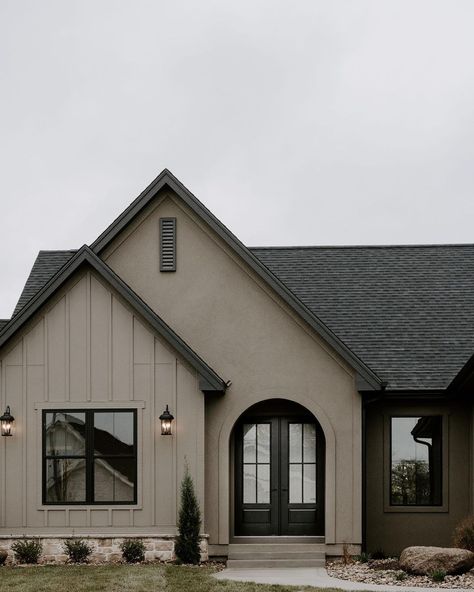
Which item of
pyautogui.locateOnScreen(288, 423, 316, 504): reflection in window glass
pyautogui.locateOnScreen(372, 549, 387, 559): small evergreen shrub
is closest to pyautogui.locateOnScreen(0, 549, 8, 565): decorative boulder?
pyautogui.locateOnScreen(288, 423, 316, 504): reflection in window glass

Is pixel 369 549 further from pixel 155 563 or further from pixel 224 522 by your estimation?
pixel 155 563

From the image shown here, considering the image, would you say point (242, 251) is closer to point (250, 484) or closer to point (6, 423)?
point (250, 484)

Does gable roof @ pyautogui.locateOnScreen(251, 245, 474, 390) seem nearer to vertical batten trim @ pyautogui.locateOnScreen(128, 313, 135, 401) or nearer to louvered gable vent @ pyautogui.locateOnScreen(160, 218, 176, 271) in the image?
louvered gable vent @ pyautogui.locateOnScreen(160, 218, 176, 271)

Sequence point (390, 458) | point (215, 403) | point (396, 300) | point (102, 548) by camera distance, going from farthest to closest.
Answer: point (396, 300)
point (390, 458)
point (215, 403)
point (102, 548)

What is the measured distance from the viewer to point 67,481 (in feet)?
48.2

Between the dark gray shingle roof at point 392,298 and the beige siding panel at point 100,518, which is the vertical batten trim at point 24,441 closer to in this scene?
the beige siding panel at point 100,518

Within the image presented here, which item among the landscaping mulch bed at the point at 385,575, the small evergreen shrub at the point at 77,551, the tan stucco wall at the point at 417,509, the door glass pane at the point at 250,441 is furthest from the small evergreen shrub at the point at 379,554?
the small evergreen shrub at the point at 77,551

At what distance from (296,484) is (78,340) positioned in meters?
5.24

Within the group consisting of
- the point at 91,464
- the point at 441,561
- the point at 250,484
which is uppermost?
the point at 91,464

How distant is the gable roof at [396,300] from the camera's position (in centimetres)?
1670

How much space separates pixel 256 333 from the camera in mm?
15695

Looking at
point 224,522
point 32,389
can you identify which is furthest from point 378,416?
point 32,389

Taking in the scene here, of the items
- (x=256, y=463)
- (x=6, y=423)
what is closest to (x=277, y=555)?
(x=256, y=463)

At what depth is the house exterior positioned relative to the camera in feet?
48.1
